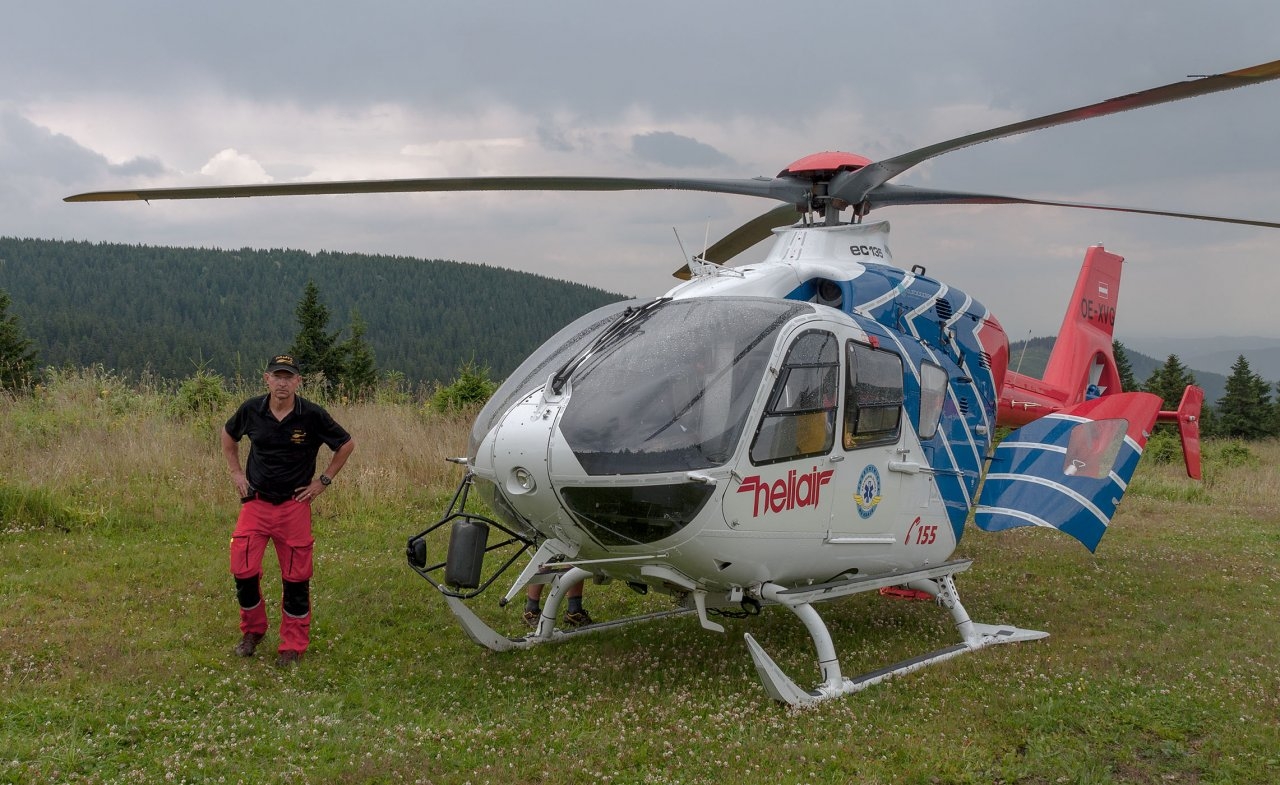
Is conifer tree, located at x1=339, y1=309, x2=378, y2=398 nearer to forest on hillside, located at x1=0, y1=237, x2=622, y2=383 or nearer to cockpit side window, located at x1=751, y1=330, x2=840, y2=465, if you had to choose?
→ cockpit side window, located at x1=751, y1=330, x2=840, y2=465

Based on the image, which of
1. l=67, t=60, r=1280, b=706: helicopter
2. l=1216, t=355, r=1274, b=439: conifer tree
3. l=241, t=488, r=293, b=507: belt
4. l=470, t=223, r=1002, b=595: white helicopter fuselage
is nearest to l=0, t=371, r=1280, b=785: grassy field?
l=67, t=60, r=1280, b=706: helicopter

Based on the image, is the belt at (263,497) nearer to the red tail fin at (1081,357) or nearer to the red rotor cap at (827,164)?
the red rotor cap at (827,164)

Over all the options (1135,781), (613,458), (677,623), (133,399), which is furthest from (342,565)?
(133,399)

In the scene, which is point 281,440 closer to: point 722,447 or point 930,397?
point 722,447

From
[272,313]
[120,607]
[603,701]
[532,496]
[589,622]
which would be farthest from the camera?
[272,313]

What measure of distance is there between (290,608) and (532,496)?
2.30 metres

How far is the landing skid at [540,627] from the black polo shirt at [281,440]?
4.42ft

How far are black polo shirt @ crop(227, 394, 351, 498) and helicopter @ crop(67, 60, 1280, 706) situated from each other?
995 millimetres

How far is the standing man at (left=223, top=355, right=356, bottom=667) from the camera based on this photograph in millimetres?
6414

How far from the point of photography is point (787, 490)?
18.9 ft

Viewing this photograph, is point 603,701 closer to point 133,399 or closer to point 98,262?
point 133,399

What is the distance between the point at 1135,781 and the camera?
16.5 ft

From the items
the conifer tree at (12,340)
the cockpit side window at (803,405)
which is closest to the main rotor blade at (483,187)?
the cockpit side window at (803,405)

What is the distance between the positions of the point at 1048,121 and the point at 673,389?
2766 millimetres
